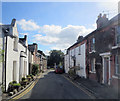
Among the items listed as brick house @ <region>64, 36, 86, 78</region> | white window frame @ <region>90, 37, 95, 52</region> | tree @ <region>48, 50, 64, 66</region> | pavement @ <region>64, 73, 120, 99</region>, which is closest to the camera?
pavement @ <region>64, 73, 120, 99</region>

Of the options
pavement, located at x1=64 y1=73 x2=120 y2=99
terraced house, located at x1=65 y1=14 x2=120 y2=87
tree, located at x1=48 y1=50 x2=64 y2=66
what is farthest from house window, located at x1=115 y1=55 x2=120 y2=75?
tree, located at x1=48 y1=50 x2=64 y2=66

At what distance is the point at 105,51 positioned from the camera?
43.8 ft

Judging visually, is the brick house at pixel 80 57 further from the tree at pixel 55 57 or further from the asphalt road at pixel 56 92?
the tree at pixel 55 57

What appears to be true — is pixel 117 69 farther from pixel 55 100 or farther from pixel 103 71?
pixel 55 100

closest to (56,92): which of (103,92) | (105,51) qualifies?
(103,92)

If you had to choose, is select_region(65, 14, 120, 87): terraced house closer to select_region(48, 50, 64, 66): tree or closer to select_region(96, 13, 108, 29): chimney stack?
select_region(96, 13, 108, 29): chimney stack

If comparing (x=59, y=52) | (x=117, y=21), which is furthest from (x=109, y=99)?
(x=59, y=52)

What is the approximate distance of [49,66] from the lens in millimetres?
86312

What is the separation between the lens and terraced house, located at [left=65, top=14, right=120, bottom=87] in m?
11.6

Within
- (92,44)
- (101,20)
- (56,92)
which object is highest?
(101,20)

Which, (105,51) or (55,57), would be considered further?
(55,57)

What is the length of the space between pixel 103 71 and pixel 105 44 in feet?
9.37

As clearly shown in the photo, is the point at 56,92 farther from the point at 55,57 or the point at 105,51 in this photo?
the point at 55,57

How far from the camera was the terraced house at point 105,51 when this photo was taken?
1156 centimetres
